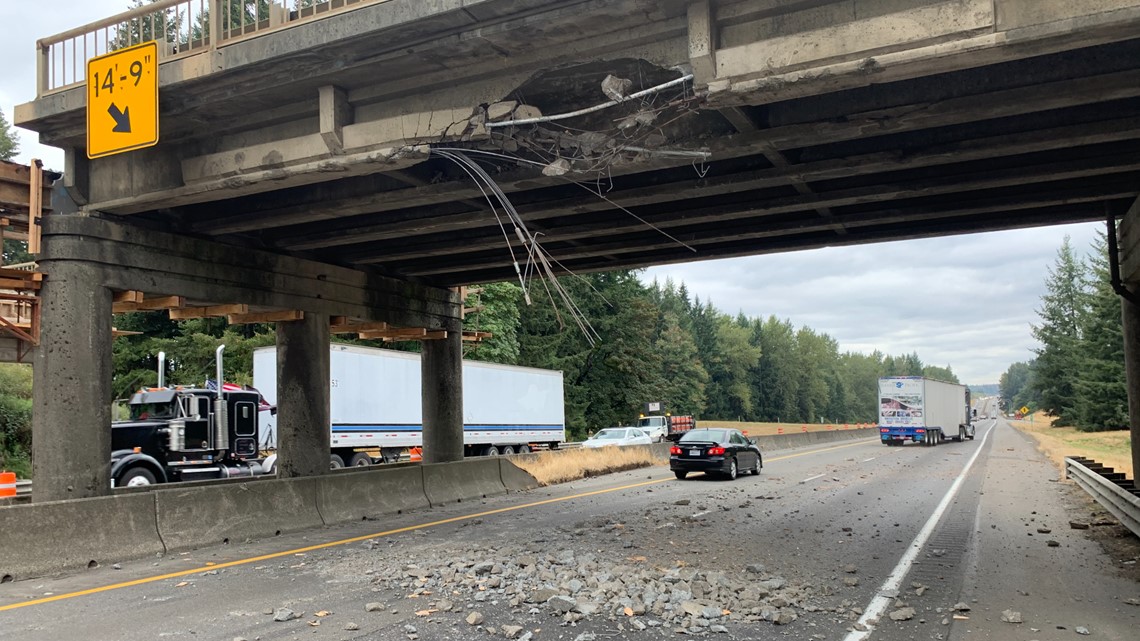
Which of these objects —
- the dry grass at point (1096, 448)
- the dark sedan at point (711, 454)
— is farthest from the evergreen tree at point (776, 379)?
the dark sedan at point (711, 454)

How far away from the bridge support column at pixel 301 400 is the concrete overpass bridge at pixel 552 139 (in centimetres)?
6

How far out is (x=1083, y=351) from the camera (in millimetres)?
70062

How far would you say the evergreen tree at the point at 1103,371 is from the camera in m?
61.6

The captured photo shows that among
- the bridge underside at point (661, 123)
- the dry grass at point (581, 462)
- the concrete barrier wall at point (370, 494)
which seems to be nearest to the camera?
the bridge underside at point (661, 123)

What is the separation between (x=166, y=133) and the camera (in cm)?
1156

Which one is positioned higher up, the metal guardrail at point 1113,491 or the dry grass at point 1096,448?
the metal guardrail at point 1113,491

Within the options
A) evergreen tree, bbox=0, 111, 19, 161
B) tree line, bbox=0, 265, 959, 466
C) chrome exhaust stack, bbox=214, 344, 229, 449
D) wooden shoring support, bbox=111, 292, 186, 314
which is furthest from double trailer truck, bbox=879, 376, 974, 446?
evergreen tree, bbox=0, 111, 19, 161

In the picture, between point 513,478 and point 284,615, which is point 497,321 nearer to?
point 513,478

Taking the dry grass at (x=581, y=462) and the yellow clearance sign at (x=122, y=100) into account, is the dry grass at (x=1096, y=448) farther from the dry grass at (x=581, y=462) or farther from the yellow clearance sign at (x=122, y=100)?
the yellow clearance sign at (x=122, y=100)

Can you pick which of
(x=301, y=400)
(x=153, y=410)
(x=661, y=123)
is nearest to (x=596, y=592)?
(x=661, y=123)

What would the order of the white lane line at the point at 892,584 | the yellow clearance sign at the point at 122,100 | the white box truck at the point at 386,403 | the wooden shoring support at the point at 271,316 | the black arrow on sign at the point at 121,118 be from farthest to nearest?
the white box truck at the point at 386,403 < the wooden shoring support at the point at 271,316 < the black arrow on sign at the point at 121,118 < the yellow clearance sign at the point at 122,100 < the white lane line at the point at 892,584

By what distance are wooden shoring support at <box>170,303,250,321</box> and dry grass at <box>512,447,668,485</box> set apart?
10.2 m

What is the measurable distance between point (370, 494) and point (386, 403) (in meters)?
13.6

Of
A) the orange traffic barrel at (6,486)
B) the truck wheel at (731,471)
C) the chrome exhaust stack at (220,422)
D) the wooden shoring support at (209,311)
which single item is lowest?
the truck wheel at (731,471)
